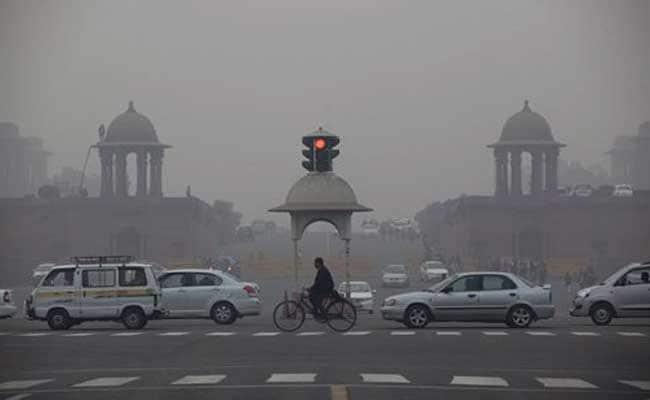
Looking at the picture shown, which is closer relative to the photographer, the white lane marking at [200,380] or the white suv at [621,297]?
the white lane marking at [200,380]

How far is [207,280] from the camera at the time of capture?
3606 centimetres

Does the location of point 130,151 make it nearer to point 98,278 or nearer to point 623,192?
point 623,192

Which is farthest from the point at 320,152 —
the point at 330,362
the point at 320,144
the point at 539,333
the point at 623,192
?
the point at 623,192

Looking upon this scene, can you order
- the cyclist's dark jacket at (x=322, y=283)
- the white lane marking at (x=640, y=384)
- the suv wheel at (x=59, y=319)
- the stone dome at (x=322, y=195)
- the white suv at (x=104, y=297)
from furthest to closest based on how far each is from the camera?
1. the stone dome at (x=322, y=195)
2. the suv wheel at (x=59, y=319)
3. the white suv at (x=104, y=297)
4. the cyclist's dark jacket at (x=322, y=283)
5. the white lane marking at (x=640, y=384)

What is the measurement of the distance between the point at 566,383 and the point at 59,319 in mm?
16584

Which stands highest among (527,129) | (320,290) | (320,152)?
(527,129)

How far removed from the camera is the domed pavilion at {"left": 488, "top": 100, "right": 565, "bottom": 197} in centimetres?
12506

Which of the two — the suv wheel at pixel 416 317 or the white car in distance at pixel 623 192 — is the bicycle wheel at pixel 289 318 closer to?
the suv wheel at pixel 416 317

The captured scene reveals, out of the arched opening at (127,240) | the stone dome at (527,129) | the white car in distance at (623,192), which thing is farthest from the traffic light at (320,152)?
the stone dome at (527,129)

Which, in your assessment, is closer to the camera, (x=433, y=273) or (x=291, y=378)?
(x=291, y=378)

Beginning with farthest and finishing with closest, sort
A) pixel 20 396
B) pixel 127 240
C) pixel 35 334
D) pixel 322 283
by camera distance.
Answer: pixel 127 240
pixel 35 334
pixel 322 283
pixel 20 396

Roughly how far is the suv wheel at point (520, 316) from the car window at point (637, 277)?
9.12 feet

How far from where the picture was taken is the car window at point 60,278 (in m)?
34.1

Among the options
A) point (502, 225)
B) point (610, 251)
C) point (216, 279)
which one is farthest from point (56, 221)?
point (216, 279)
